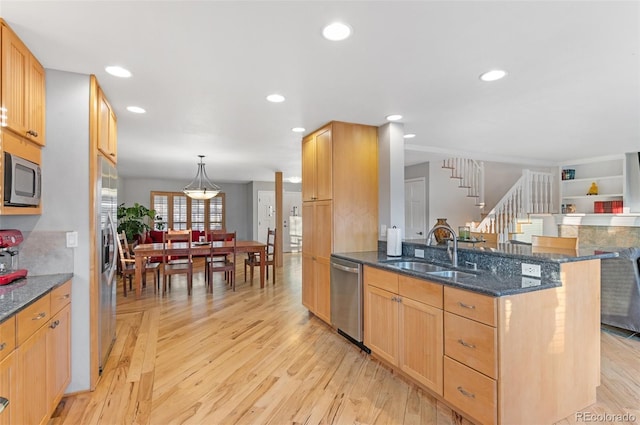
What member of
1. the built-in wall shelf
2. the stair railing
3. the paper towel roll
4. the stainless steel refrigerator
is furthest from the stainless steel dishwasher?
the built-in wall shelf

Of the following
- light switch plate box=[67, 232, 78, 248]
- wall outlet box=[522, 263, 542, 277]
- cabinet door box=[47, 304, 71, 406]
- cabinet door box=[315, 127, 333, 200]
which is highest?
cabinet door box=[315, 127, 333, 200]

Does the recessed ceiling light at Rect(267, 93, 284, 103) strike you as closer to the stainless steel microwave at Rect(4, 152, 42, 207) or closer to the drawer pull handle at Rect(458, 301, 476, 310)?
the stainless steel microwave at Rect(4, 152, 42, 207)

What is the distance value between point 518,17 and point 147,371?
350cm

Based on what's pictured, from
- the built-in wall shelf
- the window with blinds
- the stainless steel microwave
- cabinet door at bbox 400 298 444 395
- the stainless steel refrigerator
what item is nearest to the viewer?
the stainless steel microwave

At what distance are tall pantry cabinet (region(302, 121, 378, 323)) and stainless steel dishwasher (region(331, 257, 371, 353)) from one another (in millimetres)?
234

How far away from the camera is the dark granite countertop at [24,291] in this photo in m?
1.58

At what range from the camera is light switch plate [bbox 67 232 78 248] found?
2348 millimetres

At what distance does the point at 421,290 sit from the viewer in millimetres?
2371

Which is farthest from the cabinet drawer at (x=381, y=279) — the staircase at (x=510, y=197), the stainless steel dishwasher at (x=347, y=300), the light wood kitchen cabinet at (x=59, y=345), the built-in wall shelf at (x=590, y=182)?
the built-in wall shelf at (x=590, y=182)

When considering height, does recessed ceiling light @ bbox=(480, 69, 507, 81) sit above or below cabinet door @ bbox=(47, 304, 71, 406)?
above

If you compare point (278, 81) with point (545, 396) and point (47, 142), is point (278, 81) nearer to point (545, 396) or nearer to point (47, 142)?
point (47, 142)

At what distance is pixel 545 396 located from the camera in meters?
1.99

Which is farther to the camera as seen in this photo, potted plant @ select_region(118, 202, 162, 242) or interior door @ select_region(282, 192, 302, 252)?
interior door @ select_region(282, 192, 302, 252)

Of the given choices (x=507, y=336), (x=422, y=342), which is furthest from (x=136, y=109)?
(x=507, y=336)
